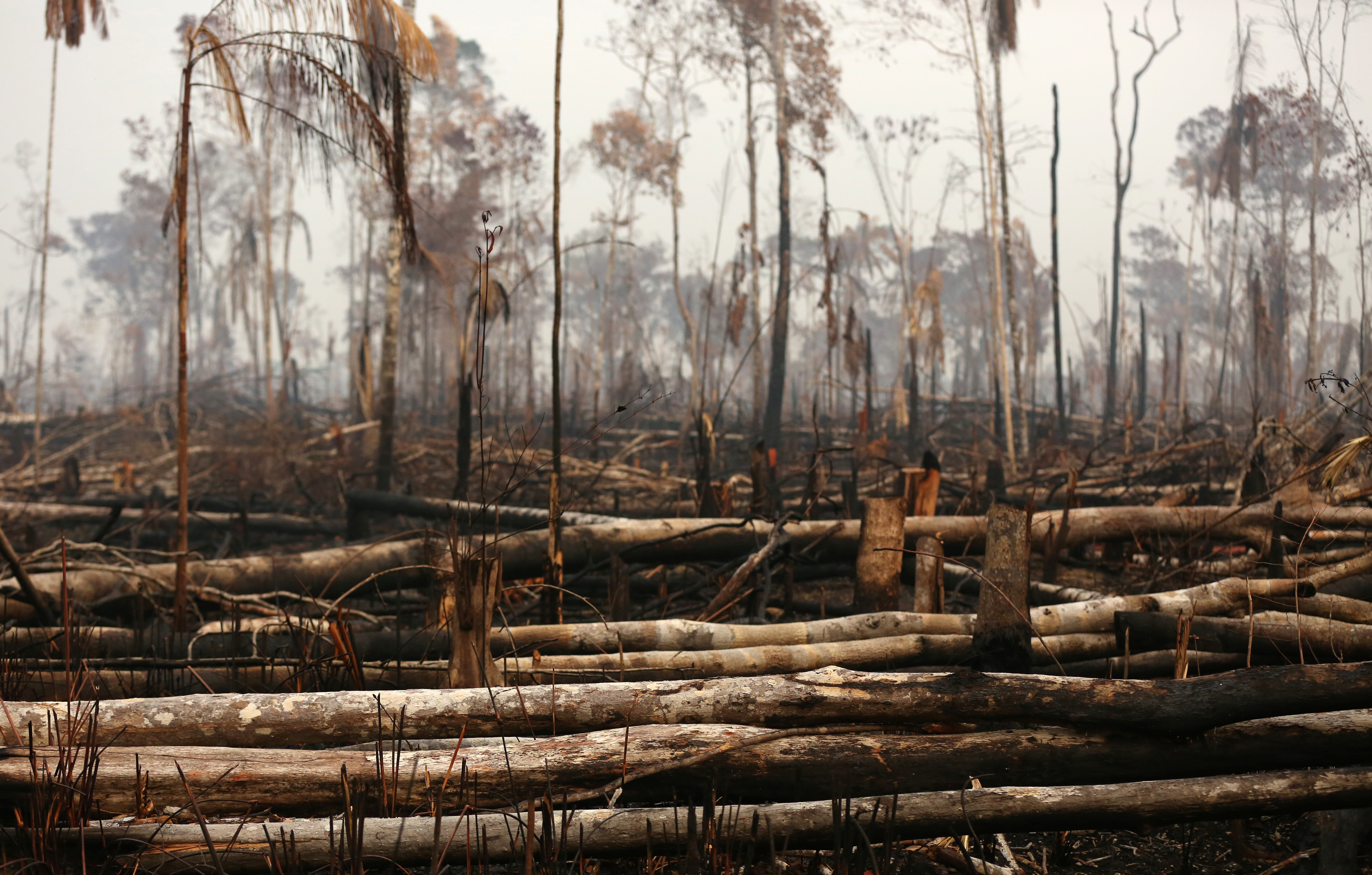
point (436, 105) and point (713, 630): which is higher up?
point (436, 105)

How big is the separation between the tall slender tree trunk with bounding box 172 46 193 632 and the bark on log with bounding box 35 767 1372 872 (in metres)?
2.32

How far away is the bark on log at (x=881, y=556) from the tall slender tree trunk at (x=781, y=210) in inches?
426

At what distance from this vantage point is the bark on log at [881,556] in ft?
14.6

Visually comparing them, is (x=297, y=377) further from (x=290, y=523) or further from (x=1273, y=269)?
(x=1273, y=269)

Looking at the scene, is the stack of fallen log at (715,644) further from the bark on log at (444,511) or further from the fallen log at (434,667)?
the bark on log at (444,511)

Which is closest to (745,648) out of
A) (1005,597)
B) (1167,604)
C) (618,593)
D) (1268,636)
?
(618,593)

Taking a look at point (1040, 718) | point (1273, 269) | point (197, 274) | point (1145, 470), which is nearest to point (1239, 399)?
point (1273, 269)

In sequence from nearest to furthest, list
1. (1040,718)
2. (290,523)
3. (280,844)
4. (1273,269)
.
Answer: (280,844) < (1040,718) < (290,523) < (1273,269)

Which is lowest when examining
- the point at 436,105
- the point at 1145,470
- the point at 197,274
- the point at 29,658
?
the point at 29,658

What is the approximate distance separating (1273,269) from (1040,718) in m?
29.0

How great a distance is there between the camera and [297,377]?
1966 cm

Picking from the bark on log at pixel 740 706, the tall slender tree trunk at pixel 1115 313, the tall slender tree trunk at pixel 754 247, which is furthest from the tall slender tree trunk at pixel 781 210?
the bark on log at pixel 740 706

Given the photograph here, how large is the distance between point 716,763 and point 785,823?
238 millimetres

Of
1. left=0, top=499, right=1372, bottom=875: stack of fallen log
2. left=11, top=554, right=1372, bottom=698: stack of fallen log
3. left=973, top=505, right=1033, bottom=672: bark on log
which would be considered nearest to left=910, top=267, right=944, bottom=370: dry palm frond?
left=11, top=554, right=1372, bottom=698: stack of fallen log
